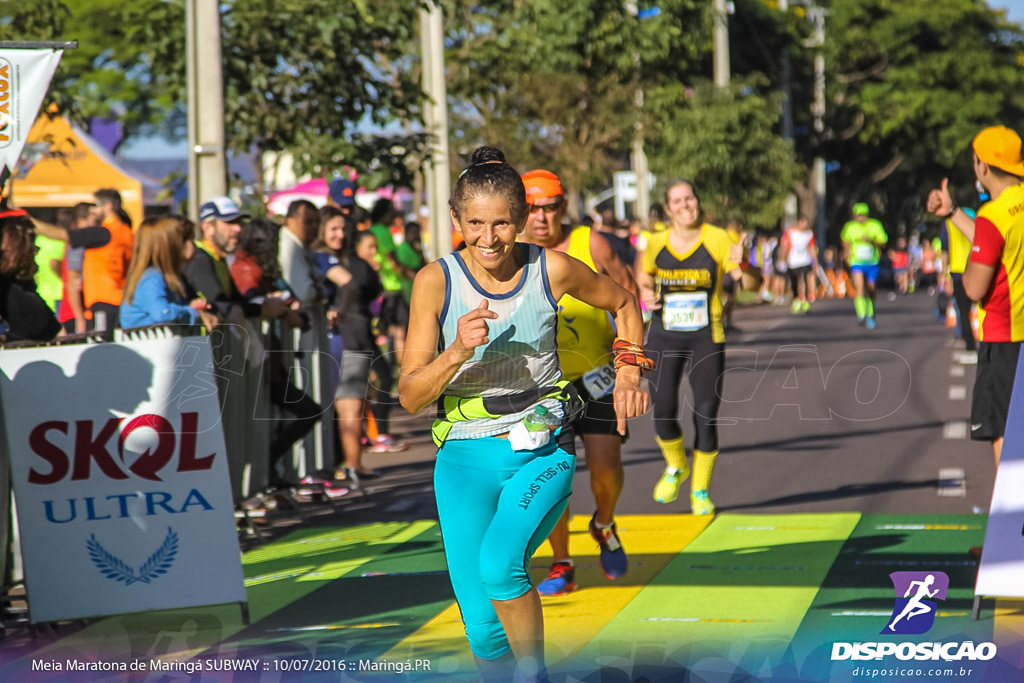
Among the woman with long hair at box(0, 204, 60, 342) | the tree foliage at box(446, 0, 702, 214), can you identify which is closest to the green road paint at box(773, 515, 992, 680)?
the woman with long hair at box(0, 204, 60, 342)

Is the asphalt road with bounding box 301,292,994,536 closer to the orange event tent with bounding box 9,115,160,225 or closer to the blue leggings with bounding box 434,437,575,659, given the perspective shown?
the blue leggings with bounding box 434,437,575,659

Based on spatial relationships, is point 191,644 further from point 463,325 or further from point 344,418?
point 344,418

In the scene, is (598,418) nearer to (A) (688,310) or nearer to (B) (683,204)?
(A) (688,310)

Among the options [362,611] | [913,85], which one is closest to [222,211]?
[362,611]

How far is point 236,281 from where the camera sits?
9.70 m

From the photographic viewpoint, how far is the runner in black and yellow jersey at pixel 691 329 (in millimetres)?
9258

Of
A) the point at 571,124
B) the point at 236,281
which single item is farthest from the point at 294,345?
the point at 571,124

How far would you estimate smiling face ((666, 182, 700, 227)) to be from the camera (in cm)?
920

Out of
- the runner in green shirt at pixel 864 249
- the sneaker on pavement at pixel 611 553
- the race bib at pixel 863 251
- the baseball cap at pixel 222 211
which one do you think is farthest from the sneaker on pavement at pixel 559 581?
the race bib at pixel 863 251

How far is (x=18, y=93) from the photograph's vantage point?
7039 mm

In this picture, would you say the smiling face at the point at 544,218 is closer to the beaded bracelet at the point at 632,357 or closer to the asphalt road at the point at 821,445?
the beaded bracelet at the point at 632,357

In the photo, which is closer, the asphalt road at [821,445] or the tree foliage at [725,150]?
the asphalt road at [821,445]

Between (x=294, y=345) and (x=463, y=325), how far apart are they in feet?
19.1

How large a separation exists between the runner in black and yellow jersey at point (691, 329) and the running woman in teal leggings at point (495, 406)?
4.48m
